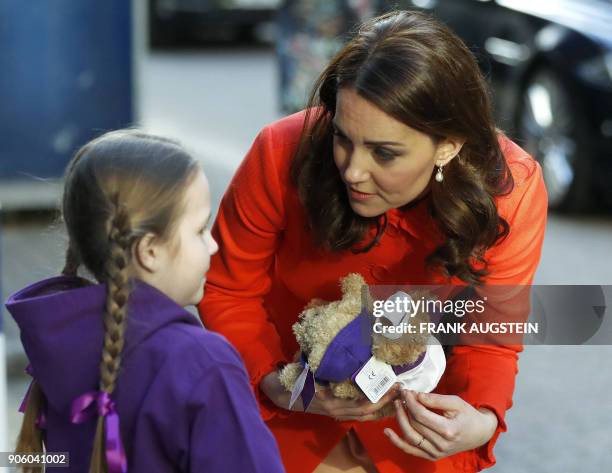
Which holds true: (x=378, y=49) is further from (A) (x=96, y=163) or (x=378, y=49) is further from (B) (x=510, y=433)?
(B) (x=510, y=433)

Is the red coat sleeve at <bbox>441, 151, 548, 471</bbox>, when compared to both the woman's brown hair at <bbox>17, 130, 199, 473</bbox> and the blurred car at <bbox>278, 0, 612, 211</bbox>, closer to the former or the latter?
the woman's brown hair at <bbox>17, 130, 199, 473</bbox>

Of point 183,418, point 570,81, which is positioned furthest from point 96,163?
point 570,81

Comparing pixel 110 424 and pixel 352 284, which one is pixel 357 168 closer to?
pixel 352 284

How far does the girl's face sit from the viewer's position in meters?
1.92

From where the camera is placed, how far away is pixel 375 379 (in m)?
2.17

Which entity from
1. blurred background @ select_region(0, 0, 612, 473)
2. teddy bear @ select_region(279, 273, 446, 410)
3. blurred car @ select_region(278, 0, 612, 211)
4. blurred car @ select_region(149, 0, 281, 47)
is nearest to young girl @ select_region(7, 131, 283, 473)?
teddy bear @ select_region(279, 273, 446, 410)

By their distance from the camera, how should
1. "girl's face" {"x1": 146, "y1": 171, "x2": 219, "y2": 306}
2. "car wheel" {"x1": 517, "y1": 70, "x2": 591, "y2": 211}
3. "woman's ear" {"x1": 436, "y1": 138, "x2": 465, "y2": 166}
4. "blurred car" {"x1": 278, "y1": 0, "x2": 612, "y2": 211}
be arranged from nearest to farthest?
1. "girl's face" {"x1": 146, "y1": 171, "x2": 219, "y2": 306}
2. "woman's ear" {"x1": 436, "y1": 138, "x2": 465, "y2": 166}
3. "blurred car" {"x1": 278, "y1": 0, "x2": 612, "y2": 211}
4. "car wheel" {"x1": 517, "y1": 70, "x2": 591, "y2": 211}

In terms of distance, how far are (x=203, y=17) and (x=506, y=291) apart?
1301 cm

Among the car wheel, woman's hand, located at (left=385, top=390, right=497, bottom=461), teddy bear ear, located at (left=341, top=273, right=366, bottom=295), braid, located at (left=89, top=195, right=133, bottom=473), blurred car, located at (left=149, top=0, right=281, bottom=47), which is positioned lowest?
blurred car, located at (left=149, top=0, right=281, bottom=47)

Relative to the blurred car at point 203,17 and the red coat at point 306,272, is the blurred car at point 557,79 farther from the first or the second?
the blurred car at point 203,17

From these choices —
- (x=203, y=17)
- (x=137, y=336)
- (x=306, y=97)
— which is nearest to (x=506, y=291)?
(x=137, y=336)

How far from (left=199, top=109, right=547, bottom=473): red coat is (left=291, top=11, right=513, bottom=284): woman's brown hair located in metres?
0.05

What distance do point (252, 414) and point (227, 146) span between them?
23.5ft

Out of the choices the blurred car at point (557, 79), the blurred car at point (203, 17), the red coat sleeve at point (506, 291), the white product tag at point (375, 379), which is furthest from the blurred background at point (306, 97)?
the blurred car at point (203, 17)
